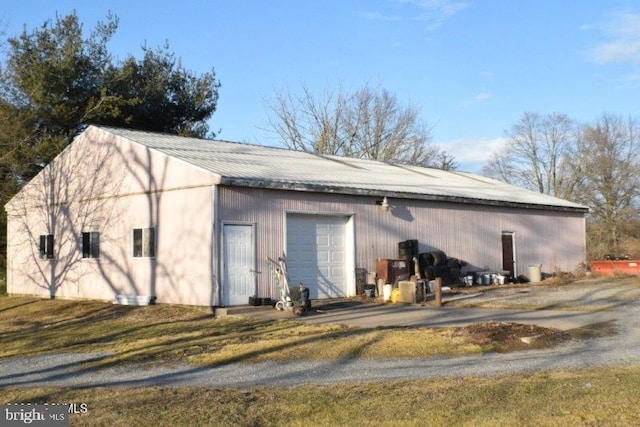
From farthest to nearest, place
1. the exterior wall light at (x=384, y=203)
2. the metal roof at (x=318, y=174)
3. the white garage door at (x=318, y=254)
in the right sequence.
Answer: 1. the exterior wall light at (x=384, y=203)
2. the white garage door at (x=318, y=254)
3. the metal roof at (x=318, y=174)

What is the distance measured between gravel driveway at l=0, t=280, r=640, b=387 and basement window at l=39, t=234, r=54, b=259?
12679 mm

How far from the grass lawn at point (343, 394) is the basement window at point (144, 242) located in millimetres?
5769

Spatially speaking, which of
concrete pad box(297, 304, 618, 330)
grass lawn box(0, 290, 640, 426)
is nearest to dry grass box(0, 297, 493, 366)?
grass lawn box(0, 290, 640, 426)

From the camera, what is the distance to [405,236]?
22.0m

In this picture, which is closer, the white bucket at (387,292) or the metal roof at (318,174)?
the metal roof at (318,174)

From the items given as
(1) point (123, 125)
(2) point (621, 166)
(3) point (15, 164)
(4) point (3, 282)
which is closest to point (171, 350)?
(3) point (15, 164)

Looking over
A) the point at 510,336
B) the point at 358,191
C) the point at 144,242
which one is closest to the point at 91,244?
the point at 144,242

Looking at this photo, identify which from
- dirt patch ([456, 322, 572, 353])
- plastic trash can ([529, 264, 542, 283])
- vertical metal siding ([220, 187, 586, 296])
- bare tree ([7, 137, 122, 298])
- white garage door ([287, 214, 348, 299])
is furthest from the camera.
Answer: plastic trash can ([529, 264, 542, 283])

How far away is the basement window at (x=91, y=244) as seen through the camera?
21734 mm

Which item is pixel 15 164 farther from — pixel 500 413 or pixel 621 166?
pixel 621 166

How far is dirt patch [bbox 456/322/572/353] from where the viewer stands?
11570 mm

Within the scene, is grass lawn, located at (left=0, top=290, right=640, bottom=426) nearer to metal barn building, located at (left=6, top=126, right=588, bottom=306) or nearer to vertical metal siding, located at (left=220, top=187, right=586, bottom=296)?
metal barn building, located at (left=6, top=126, right=588, bottom=306)

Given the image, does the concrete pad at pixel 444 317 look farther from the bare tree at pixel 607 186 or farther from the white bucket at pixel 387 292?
the bare tree at pixel 607 186

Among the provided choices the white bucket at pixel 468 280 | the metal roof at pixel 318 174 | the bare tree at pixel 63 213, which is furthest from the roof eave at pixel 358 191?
the bare tree at pixel 63 213
